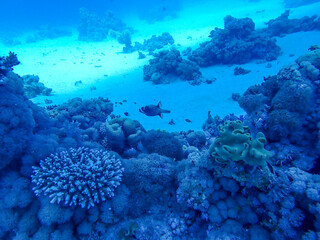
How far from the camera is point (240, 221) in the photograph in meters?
3.26

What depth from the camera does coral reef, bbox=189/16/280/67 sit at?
14.5 meters

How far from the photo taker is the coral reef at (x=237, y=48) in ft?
47.7

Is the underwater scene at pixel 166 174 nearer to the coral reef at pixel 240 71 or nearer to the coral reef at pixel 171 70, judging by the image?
the coral reef at pixel 171 70

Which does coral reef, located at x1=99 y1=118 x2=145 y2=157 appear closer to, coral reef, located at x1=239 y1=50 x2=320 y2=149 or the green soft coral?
the green soft coral

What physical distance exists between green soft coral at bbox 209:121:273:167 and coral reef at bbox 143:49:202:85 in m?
10.3

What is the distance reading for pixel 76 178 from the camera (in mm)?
3389

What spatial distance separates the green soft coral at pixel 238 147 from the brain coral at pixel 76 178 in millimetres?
1833

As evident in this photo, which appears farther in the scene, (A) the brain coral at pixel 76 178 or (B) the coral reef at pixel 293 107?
(B) the coral reef at pixel 293 107

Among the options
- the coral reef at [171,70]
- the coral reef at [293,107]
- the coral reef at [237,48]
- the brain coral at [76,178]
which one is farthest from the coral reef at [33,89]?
the coral reef at [293,107]

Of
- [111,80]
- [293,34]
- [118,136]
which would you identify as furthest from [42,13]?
[118,136]

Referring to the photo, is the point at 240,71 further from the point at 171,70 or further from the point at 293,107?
the point at 293,107

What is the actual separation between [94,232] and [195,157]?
2.21m

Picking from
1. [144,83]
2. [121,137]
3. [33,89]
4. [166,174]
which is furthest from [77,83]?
[166,174]

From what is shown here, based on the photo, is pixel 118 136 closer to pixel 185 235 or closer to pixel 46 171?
pixel 46 171
